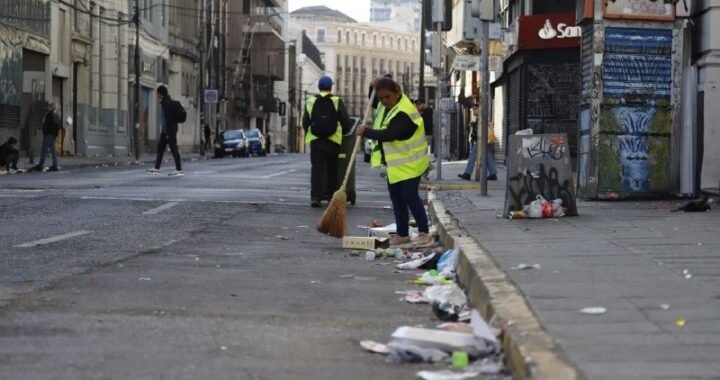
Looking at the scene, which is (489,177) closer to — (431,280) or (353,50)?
(431,280)

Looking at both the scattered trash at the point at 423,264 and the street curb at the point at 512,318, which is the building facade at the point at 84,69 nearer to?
the scattered trash at the point at 423,264

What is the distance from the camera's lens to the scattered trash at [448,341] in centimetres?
577

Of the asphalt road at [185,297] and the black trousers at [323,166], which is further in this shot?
the black trousers at [323,166]

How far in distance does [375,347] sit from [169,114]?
2130cm

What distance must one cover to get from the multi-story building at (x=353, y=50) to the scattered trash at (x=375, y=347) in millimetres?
180548

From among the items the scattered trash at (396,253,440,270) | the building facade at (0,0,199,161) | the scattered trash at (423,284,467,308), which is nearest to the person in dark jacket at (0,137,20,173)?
the building facade at (0,0,199,161)

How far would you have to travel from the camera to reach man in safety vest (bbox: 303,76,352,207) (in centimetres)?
1697

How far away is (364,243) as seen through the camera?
1145 centimetres

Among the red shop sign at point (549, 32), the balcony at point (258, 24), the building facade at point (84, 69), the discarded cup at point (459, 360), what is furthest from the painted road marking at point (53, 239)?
the balcony at point (258, 24)

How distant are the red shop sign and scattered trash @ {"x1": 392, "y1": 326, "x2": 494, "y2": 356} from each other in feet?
86.2

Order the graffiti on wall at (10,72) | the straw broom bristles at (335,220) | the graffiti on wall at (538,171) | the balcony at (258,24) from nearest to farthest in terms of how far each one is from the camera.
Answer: the straw broom bristles at (335,220) < the graffiti on wall at (538,171) < the graffiti on wall at (10,72) < the balcony at (258,24)

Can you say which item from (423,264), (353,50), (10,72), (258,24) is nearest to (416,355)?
(423,264)

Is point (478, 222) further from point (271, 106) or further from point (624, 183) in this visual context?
point (271, 106)

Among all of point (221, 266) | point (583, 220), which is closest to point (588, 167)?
point (583, 220)
